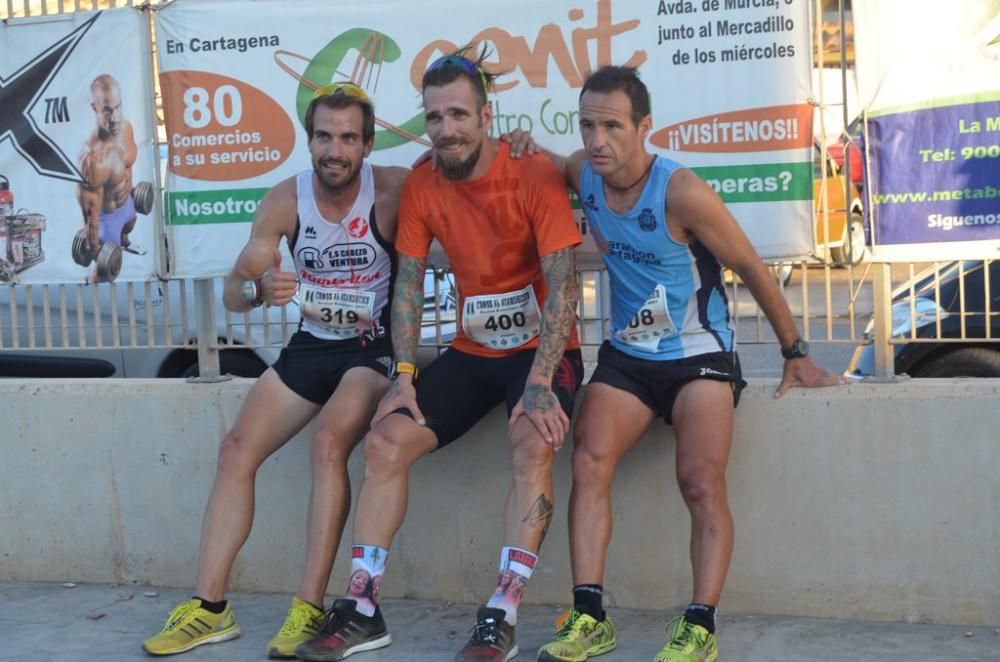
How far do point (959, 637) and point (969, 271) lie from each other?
1453mm

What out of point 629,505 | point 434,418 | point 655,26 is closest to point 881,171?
point 655,26

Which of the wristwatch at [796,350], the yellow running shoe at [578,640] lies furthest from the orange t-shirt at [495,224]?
the yellow running shoe at [578,640]

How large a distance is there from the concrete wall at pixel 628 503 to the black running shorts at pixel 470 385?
0.99 ft

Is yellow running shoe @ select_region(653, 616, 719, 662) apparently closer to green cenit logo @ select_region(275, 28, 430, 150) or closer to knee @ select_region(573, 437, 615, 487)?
knee @ select_region(573, 437, 615, 487)

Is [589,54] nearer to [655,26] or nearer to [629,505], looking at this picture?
[655,26]

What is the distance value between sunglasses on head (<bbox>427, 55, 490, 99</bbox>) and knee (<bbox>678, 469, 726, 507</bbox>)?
1.58 meters

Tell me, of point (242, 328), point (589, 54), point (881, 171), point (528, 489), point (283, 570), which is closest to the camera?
point (528, 489)

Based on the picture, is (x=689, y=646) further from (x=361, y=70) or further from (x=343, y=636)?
(x=361, y=70)

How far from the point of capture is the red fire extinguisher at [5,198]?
228 inches

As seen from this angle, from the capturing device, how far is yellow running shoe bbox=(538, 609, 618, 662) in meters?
4.35

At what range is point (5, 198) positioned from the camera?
5793 millimetres

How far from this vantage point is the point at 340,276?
16.6ft

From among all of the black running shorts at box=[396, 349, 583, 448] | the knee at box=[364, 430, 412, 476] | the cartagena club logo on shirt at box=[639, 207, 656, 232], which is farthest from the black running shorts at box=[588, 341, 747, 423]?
the knee at box=[364, 430, 412, 476]

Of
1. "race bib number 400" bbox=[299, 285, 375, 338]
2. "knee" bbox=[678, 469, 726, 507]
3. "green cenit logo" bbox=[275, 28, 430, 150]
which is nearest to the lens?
"knee" bbox=[678, 469, 726, 507]
